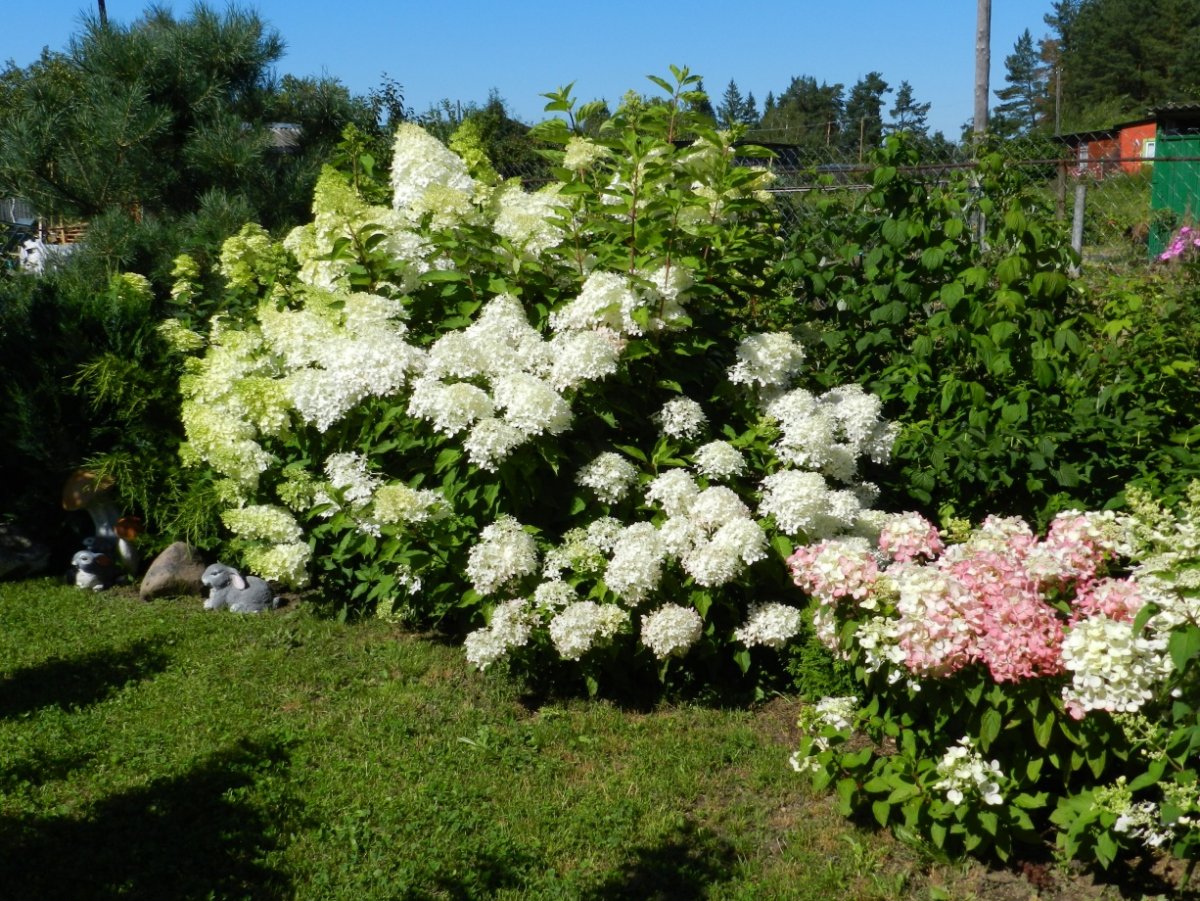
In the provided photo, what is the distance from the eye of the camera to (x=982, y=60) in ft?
33.7

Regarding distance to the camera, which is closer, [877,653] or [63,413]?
[877,653]

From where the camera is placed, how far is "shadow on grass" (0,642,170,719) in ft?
14.6

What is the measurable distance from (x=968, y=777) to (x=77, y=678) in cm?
354

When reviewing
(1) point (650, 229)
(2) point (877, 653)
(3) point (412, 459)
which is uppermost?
(1) point (650, 229)

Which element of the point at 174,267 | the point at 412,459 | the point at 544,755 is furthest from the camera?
the point at 174,267

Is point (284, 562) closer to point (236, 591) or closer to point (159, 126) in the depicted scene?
point (236, 591)

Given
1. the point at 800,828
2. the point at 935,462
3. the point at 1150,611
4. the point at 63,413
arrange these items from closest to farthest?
1. the point at 1150,611
2. the point at 800,828
3. the point at 935,462
4. the point at 63,413

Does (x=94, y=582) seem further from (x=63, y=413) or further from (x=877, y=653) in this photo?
(x=877, y=653)

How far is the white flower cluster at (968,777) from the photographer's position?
10.1 ft

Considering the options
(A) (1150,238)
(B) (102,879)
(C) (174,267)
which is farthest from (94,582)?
(A) (1150,238)

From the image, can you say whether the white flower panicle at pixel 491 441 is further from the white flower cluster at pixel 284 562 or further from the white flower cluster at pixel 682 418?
the white flower cluster at pixel 284 562

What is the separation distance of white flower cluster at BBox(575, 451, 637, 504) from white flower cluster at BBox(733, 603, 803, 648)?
68 cm

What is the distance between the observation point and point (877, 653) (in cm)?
322

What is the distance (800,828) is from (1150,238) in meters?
6.97
